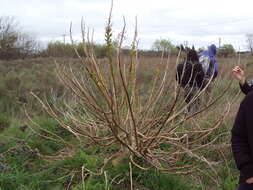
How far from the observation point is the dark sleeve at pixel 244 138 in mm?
2043

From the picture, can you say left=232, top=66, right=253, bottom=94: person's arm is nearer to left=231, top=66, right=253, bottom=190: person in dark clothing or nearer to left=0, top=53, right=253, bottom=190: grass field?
left=231, top=66, right=253, bottom=190: person in dark clothing

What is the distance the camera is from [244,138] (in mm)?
2127

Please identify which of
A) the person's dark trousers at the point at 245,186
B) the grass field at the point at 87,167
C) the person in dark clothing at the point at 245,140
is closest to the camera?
the person in dark clothing at the point at 245,140

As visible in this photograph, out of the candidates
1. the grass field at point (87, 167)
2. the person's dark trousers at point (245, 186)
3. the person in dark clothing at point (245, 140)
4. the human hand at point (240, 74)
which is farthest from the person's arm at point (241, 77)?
the person's dark trousers at point (245, 186)

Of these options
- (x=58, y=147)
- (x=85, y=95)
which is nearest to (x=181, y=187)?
(x=85, y=95)

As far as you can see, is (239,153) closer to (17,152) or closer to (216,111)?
(216,111)

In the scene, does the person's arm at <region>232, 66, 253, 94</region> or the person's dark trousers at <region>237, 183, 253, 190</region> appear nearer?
the person's dark trousers at <region>237, 183, 253, 190</region>

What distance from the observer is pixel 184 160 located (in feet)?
11.1

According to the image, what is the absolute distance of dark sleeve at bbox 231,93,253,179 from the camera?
204 centimetres

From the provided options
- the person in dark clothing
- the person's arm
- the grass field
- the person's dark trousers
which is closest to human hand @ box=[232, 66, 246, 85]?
the person's arm

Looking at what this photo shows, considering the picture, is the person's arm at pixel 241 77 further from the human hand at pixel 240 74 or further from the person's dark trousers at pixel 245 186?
the person's dark trousers at pixel 245 186

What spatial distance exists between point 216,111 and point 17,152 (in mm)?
2582

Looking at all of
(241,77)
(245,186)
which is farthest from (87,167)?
(241,77)

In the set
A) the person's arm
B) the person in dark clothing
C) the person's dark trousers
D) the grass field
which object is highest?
the person's arm
